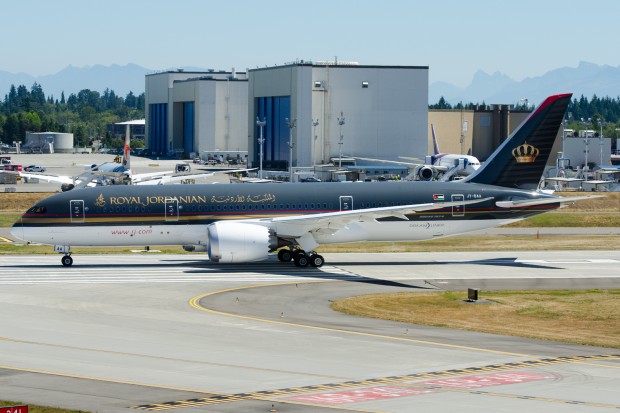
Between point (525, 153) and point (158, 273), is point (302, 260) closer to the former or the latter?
point (158, 273)

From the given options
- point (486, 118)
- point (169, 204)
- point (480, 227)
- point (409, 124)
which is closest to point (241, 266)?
point (169, 204)

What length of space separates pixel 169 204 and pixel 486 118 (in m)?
141

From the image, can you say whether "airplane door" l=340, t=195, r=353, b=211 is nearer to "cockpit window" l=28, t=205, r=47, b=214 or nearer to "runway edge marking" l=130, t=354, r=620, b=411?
"cockpit window" l=28, t=205, r=47, b=214

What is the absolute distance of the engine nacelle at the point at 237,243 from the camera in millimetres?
52812

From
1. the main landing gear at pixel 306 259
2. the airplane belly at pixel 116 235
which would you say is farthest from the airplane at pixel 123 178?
the main landing gear at pixel 306 259

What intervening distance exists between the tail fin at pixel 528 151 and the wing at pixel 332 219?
18.2 ft

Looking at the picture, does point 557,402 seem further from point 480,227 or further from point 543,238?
point 543,238

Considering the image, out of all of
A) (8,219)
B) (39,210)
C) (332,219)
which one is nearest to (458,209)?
(332,219)

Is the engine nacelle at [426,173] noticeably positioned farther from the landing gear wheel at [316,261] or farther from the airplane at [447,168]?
the landing gear wheel at [316,261]

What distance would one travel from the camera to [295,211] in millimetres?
57250

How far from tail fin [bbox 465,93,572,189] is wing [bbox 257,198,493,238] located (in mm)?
5555

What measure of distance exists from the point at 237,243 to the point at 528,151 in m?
19.0

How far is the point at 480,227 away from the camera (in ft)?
192

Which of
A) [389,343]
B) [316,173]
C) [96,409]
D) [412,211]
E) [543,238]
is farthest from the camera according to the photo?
[316,173]
